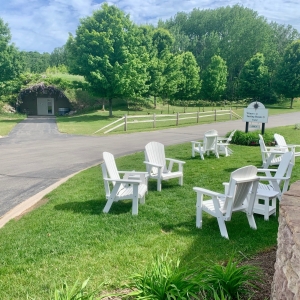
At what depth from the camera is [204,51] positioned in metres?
62.0

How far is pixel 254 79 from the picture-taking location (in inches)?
1957

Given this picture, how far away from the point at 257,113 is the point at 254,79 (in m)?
39.8

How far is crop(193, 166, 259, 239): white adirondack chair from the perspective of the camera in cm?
438

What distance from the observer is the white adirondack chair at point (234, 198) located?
438 cm

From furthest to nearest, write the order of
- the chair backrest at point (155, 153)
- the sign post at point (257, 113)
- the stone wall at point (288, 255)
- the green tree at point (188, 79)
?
the green tree at point (188, 79), the sign post at point (257, 113), the chair backrest at point (155, 153), the stone wall at point (288, 255)

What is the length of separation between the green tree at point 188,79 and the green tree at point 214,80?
2.42m

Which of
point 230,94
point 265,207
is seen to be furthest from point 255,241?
point 230,94

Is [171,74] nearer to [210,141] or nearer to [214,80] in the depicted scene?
[214,80]

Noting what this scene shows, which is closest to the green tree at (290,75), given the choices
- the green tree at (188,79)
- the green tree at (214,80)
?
the green tree at (214,80)

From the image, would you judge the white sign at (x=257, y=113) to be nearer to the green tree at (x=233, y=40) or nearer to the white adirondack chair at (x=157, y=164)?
the white adirondack chair at (x=157, y=164)

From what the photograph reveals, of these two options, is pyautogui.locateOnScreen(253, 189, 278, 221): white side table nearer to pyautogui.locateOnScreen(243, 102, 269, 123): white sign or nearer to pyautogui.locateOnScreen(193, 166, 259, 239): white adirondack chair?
pyautogui.locateOnScreen(193, 166, 259, 239): white adirondack chair

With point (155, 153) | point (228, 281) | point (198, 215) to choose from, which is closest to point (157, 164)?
point (155, 153)

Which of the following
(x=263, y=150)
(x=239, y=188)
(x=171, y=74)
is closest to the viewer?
(x=239, y=188)

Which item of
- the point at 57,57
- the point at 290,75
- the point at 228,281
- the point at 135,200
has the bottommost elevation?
the point at 135,200
